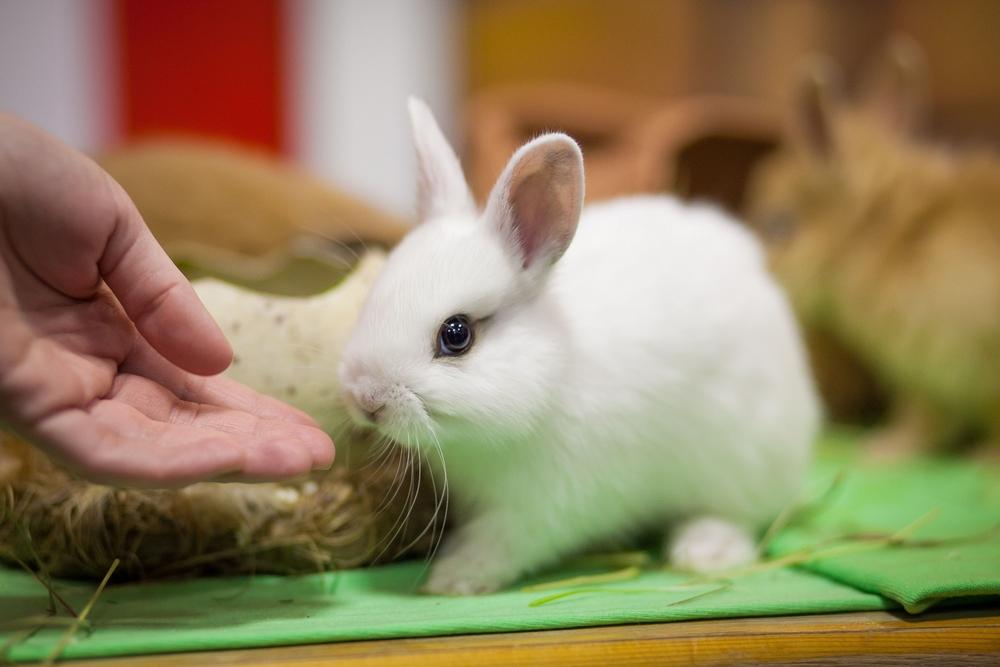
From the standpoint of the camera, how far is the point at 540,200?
1.20 meters

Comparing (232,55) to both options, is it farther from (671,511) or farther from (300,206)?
(671,511)

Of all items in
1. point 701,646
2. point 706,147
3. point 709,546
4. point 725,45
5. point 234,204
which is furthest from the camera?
point 725,45

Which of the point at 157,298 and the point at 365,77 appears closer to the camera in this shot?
the point at 157,298

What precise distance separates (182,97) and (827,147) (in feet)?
10.5

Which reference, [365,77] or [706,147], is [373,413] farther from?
[365,77]

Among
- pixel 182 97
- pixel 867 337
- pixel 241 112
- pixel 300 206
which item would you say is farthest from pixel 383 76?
pixel 867 337

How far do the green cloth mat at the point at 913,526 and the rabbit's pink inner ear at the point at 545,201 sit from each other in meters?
0.64

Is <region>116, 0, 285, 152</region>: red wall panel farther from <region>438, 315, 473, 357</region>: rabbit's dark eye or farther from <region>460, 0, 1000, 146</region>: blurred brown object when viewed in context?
<region>438, 315, 473, 357</region>: rabbit's dark eye

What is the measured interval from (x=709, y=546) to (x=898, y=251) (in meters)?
1.26

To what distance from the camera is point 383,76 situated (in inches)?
171

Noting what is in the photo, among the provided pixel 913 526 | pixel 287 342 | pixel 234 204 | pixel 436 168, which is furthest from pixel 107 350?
pixel 913 526

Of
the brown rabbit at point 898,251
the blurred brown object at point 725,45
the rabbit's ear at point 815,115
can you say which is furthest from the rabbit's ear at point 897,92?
the blurred brown object at point 725,45

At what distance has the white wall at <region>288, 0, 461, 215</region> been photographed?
14.1 ft

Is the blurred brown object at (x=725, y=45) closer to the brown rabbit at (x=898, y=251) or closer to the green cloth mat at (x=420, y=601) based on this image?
the brown rabbit at (x=898, y=251)
